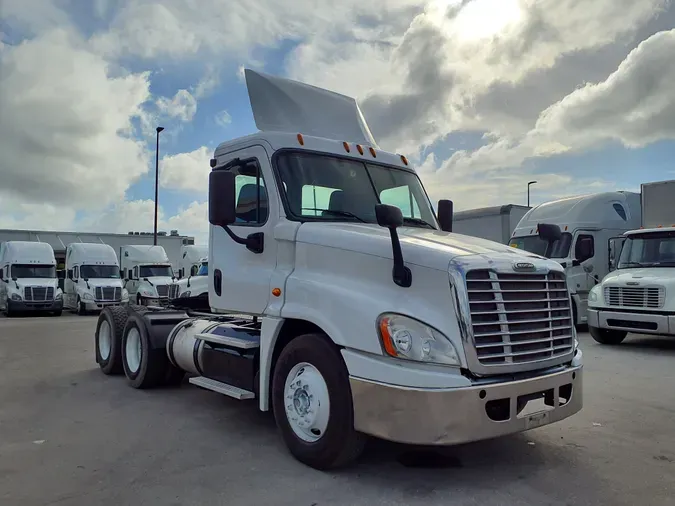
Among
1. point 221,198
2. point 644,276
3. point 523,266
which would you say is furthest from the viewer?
point 644,276

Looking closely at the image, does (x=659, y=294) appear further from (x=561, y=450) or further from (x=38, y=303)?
(x=38, y=303)

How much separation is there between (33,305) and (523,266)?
23.8m

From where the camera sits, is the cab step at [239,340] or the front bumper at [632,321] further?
the front bumper at [632,321]

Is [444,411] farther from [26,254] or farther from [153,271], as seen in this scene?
[26,254]

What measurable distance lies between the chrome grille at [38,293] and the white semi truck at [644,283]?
20987mm

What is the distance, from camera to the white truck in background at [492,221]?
58.1ft

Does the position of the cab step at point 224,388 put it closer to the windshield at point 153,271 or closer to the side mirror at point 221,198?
the side mirror at point 221,198

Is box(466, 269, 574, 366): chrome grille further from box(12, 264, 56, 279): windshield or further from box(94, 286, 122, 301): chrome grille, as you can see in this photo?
box(12, 264, 56, 279): windshield

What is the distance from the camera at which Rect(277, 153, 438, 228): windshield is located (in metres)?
5.17

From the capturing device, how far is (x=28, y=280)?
24406mm

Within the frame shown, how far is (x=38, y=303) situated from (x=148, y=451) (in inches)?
852

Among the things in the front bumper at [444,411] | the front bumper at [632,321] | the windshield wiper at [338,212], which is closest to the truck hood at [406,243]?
the windshield wiper at [338,212]

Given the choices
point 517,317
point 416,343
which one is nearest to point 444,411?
point 416,343

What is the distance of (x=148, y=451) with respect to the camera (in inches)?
198
